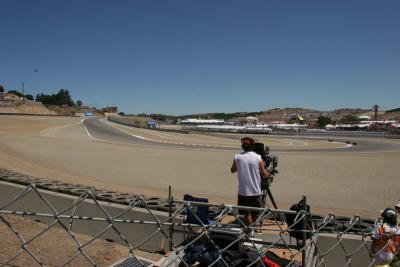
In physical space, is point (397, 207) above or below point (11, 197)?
above

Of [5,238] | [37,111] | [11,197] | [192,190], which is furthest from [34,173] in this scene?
[37,111]

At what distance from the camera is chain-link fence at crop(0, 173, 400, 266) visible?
A: 4.09 meters

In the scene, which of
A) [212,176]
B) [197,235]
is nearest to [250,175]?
[197,235]

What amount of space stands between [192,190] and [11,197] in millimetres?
6553

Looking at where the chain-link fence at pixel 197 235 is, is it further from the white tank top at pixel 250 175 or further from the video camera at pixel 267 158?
the video camera at pixel 267 158

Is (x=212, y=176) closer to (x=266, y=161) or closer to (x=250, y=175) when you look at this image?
(x=266, y=161)

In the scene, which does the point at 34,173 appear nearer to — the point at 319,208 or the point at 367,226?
the point at 319,208

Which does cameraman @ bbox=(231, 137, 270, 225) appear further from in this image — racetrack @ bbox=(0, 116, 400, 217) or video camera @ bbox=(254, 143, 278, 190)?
racetrack @ bbox=(0, 116, 400, 217)

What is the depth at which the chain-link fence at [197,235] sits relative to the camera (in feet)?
13.4

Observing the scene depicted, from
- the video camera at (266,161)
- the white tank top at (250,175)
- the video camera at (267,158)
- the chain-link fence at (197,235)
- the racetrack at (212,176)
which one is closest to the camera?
the chain-link fence at (197,235)

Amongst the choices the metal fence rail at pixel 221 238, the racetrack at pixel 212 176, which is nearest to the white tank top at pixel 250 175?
the metal fence rail at pixel 221 238

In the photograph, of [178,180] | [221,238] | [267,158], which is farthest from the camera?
[178,180]

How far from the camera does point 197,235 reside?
5.50 m

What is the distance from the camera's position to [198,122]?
5007 inches
